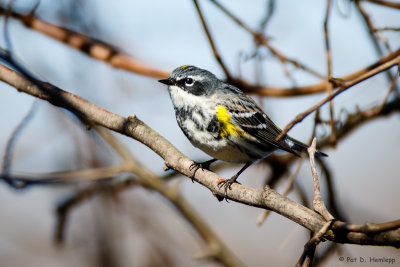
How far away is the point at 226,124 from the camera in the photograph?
3459mm

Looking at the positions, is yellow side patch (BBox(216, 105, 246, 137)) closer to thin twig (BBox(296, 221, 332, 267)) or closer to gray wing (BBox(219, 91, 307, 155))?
gray wing (BBox(219, 91, 307, 155))

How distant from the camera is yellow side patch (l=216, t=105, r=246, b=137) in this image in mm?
3412

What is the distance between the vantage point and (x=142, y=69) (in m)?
3.67

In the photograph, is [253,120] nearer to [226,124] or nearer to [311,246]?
[226,124]

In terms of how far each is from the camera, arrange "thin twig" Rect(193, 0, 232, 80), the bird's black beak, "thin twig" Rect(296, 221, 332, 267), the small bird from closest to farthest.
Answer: "thin twig" Rect(296, 221, 332, 267) < "thin twig" Rect(193, 0, 232, 80) < the small bird < the bird's black beak

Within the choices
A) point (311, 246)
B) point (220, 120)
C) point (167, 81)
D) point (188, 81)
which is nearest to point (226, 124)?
point (220, 120)

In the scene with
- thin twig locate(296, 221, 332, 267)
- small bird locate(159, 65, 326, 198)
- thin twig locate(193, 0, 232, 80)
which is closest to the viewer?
thin twig locate(296, 221, 332, 267)

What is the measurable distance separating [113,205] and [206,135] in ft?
5.37

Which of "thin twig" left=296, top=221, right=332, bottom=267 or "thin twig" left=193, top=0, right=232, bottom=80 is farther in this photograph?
"thin twig" left=193, top=0, right=232, bottom=80

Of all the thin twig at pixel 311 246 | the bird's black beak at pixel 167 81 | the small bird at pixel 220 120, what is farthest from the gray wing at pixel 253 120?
the thin twig at pixel 311 246

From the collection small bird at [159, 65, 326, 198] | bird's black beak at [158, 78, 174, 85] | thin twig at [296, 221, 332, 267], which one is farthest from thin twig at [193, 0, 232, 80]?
thin twig at [296, 221, 332, 267]

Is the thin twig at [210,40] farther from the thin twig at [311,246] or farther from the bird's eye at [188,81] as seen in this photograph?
the thin twig at [311,246]

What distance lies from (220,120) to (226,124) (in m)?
0.07

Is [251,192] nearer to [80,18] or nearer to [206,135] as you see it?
[206,135]
